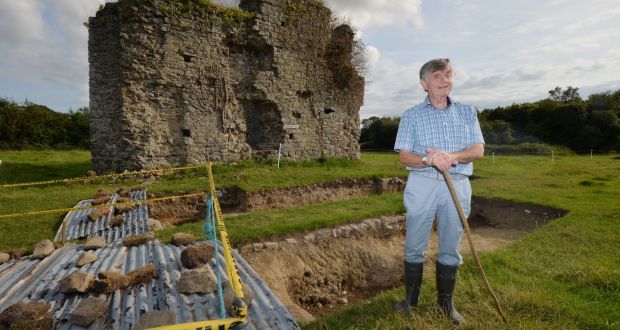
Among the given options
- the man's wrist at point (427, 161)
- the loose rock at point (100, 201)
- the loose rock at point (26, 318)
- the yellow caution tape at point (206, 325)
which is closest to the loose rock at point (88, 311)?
the loose rock at point (26, 318)

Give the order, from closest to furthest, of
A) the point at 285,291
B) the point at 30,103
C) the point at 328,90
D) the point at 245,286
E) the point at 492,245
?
the point at 245,286 < the point at 285,291 < the point at 492,245 < the point at 328,90 < the point at 30,103

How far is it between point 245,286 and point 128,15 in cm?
1196

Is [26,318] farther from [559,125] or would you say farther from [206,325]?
[559,125]

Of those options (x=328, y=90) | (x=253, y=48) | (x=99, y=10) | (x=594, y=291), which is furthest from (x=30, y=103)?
(x=594, y=291)

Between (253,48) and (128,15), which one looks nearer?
(128,15)

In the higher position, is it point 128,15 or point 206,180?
point 128,15

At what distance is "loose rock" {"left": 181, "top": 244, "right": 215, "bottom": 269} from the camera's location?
4.19 metres

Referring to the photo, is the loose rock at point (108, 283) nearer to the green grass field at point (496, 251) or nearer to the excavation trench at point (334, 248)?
the green grass field at point (496, 251)

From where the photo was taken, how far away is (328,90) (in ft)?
57.9

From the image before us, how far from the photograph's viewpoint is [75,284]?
355cm

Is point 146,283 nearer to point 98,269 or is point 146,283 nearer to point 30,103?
point 98,269

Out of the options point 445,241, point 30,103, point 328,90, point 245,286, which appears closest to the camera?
point 445,241

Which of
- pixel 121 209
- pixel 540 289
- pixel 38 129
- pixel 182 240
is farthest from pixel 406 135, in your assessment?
pixel 38 129

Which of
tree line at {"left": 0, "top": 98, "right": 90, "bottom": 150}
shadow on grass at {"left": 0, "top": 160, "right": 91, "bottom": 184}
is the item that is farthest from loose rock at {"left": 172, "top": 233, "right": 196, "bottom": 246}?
tree line at {"left": 0, "top": 98, "right": 90, "bottom": 150}
